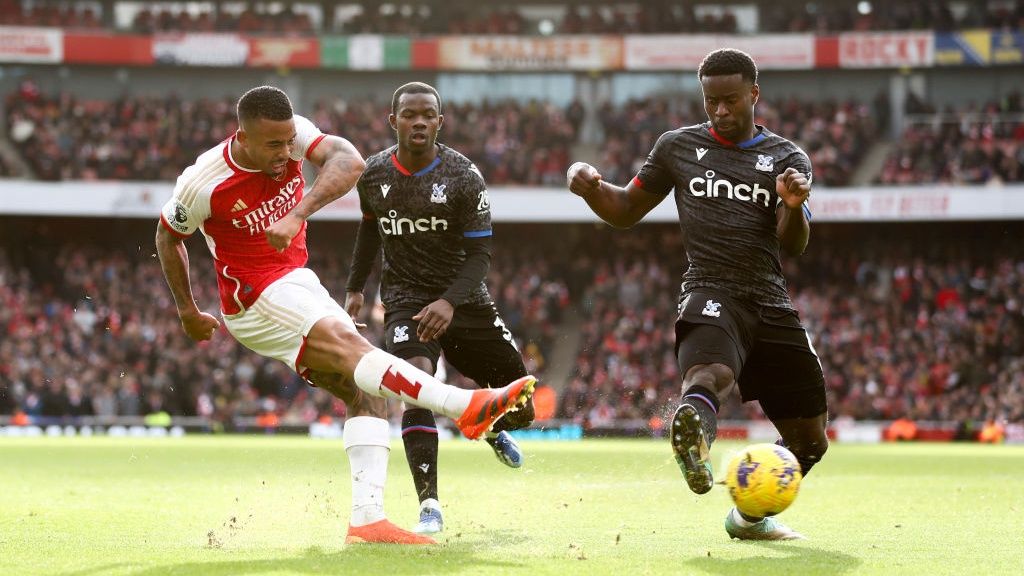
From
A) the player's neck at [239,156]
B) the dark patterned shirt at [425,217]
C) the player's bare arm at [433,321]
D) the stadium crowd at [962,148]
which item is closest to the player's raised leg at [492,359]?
the dark patterned shirt at [425,217]

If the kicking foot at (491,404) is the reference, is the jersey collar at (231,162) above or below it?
above

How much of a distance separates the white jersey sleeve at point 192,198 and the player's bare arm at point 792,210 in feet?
A: 9.94

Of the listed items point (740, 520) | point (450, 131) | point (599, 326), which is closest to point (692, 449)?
point (740, 520)

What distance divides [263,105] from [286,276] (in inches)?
39.1

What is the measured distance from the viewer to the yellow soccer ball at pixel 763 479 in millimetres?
6379

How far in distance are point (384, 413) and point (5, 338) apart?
25.2 m

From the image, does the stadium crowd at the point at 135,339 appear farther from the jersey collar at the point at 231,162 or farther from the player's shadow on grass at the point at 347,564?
the player's shadow on grass at the point at 347,564

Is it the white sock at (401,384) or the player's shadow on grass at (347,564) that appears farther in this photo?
the white sock at (401,384)

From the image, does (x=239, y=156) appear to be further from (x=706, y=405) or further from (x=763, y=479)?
(x=763, y=479)

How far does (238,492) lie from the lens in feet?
34.7

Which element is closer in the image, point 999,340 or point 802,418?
point 802,418

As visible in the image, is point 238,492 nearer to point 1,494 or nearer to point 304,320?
point 1,494

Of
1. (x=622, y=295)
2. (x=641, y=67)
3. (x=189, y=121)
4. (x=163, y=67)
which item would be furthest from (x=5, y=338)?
(x=641, y=67)

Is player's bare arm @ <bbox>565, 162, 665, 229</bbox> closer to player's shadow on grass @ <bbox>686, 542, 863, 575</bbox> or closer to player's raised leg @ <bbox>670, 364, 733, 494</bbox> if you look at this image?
player's raised leg @ <bbox>670, 364, 733, 494</bbox>
